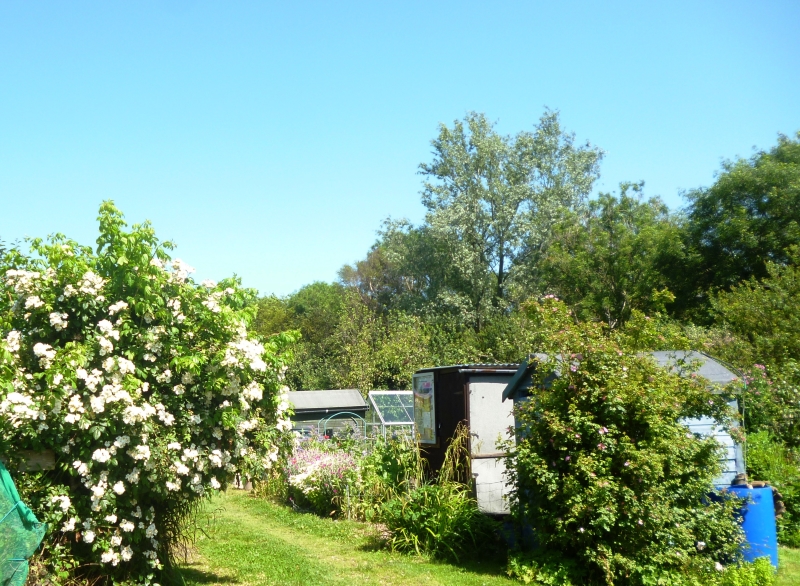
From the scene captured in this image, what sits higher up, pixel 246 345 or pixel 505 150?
pixel 505 150

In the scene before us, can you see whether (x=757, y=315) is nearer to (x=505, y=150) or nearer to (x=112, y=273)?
(x=112, y=273)

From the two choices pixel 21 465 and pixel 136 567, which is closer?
pixel 21 465

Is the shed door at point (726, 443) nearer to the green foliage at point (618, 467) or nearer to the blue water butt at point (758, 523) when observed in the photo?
the blue water butt at point (758, 523)

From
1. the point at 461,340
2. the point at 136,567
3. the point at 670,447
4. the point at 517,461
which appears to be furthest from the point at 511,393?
the point at 461,340

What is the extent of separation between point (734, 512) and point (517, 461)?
2.55 meters

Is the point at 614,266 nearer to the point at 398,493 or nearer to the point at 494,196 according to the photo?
the point at 494,196

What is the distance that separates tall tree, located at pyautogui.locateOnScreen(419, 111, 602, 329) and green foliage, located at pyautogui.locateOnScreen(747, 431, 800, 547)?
840 inches

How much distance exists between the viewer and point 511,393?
35.4 feet

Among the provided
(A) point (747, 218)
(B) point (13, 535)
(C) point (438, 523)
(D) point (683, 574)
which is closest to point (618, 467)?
(D) point (683, 574)

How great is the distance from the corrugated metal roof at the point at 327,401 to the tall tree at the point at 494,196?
9.70 meters

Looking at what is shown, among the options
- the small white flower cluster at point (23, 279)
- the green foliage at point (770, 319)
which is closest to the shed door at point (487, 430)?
the green foliage at point (770, 319)

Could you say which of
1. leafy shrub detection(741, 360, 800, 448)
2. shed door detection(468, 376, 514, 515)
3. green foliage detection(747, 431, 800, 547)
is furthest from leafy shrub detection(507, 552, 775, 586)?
leafy shrub detection(741, 360, 800, 448)

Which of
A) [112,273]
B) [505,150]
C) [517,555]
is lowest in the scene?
[517,555]

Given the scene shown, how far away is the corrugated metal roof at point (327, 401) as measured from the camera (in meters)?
24.4
